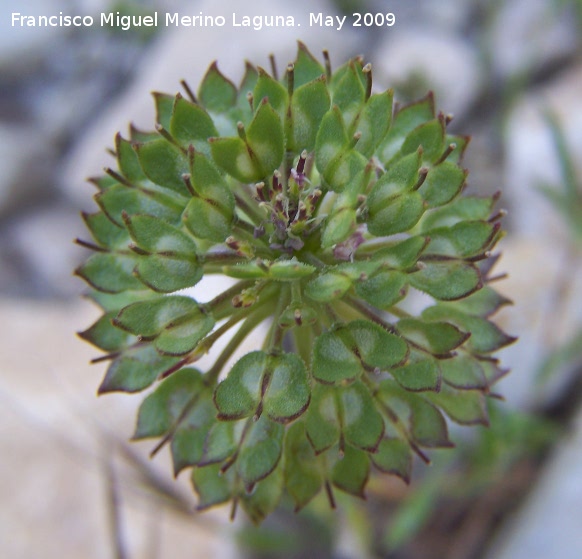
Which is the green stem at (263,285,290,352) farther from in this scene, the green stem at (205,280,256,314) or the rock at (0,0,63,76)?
the rock at (0,0,63,76)

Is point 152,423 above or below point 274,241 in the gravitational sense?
below

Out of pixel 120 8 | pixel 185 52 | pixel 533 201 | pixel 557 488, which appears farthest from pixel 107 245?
pixel 120 8

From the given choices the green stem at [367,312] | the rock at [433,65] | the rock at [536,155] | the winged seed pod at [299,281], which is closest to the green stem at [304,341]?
the winged seed pod at [299,281]

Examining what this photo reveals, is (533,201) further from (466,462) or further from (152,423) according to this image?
(152,423)

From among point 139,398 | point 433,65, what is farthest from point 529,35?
point 139,398

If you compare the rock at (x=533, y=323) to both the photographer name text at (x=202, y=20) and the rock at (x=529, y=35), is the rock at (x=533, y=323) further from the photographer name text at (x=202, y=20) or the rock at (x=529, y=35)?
the photographer name text at (x=202, y=20)

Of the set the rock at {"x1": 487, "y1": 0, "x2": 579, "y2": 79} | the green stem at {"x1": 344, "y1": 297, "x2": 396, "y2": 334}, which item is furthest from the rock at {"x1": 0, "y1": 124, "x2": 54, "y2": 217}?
the green stem at {"x1": 344, "y1": 297, "x2": 396, "y2": 334}

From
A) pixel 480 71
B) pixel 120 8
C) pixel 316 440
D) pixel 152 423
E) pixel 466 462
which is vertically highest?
pixel 120 8
